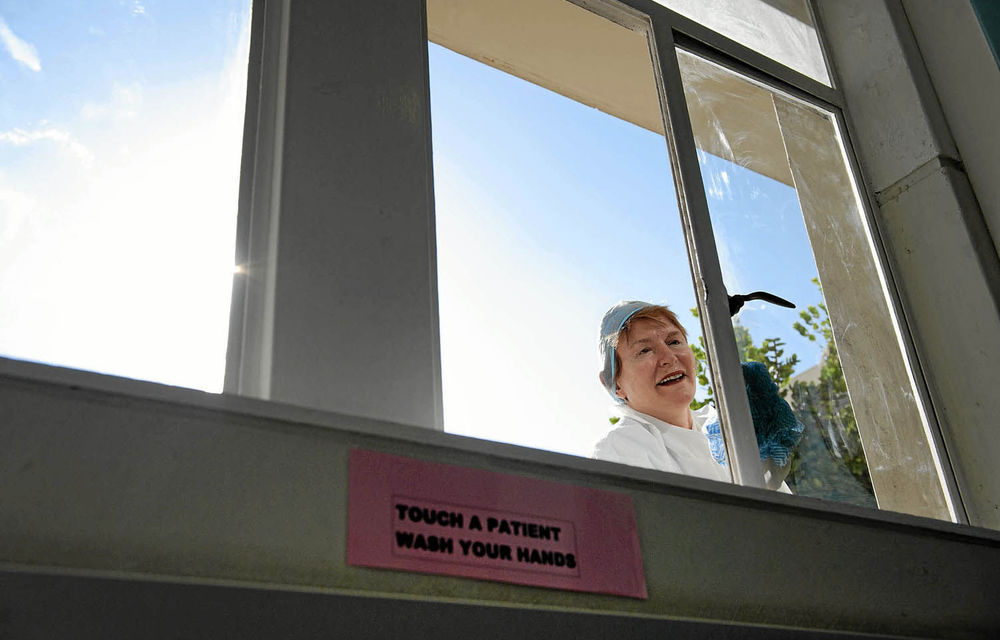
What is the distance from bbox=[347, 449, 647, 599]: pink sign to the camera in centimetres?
102

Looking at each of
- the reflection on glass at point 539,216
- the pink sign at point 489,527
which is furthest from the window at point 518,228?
the pink sign at point 489,527

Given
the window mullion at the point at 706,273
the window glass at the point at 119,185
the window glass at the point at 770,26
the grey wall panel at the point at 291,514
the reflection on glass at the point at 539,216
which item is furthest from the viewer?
the window glass at the point at 770,26

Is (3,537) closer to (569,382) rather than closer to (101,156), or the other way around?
(101,156)

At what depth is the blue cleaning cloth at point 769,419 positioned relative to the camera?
5.56 ft

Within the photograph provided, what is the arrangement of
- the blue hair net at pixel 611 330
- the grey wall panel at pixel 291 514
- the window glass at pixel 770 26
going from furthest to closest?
the window glass at pixel 770 26 → the blue hair net at pixel 611 330 → the grey wall panel at pixel 291 514

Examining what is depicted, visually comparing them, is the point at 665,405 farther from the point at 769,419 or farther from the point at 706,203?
the point at 706,203

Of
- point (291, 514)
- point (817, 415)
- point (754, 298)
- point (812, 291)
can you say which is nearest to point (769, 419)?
point (817, 415)

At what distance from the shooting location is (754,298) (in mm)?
1837

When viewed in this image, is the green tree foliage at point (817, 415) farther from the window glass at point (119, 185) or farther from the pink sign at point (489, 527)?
the window glass at point (119, 185)

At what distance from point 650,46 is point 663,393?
0.77 meters

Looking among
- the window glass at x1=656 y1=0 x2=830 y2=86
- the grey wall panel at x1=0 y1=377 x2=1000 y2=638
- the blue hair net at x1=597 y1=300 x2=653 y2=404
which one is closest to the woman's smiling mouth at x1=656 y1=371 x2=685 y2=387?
the blue hair net at x1=597 y1=300 x2=653 y2=404

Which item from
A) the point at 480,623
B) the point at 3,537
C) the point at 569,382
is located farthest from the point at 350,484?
the point at 569,382

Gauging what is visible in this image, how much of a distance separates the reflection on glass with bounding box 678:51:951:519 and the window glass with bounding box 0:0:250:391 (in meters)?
0.99

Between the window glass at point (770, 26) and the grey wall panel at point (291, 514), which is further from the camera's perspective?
the window glass at point (770, 26)
